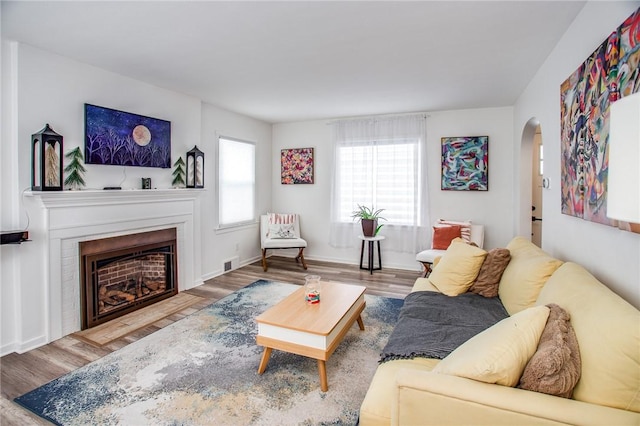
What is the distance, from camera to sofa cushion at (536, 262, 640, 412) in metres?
1.04

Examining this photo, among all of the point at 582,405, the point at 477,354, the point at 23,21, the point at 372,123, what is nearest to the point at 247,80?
the point at 23,21

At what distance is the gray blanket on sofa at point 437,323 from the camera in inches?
69.3

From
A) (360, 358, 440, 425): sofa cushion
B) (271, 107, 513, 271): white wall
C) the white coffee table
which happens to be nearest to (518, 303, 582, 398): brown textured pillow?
(360, 358, 440, 425): sofa cushion

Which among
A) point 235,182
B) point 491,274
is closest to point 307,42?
point 491,274

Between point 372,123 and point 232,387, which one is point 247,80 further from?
point 232,387

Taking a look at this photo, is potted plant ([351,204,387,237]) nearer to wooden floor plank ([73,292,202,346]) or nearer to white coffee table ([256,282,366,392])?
white coffee table ([256,282,366,392])

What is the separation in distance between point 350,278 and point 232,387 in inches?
108

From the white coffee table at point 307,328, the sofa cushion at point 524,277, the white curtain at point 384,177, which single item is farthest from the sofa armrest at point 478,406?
the white curtain at point 384,177

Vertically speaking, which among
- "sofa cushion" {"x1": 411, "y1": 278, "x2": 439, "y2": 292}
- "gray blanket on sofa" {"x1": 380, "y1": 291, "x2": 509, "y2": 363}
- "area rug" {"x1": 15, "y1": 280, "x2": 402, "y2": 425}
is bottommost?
"area rug" {"x1": 15, "y1": 280, "x2": 402, "y2": 425}

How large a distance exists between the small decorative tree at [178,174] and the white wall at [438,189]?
2.25 meters

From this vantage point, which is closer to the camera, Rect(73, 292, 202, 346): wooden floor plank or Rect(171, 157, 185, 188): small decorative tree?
Rect(73, 292, 202, 346): wooden floor plank

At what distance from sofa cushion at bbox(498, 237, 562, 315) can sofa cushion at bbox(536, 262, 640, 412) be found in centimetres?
62

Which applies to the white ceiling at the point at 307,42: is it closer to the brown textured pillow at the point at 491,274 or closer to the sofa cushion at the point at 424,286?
the brown textured pillow at the point at 491,274

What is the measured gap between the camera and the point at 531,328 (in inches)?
50.7
